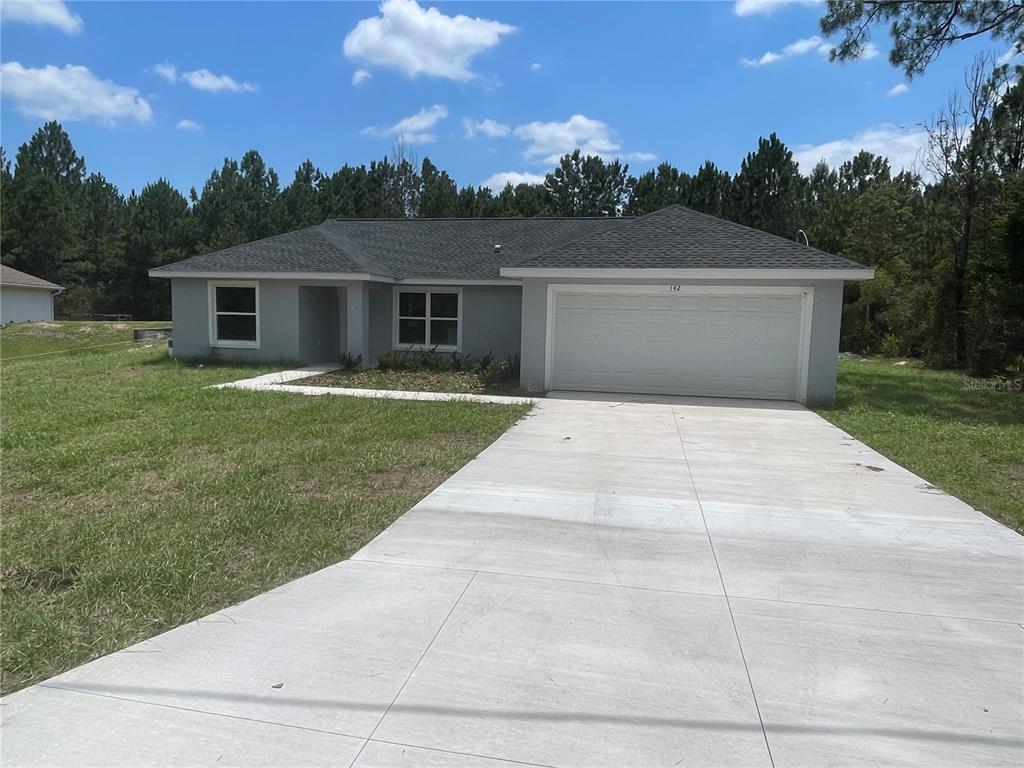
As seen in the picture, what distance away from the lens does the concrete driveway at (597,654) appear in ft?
8.71

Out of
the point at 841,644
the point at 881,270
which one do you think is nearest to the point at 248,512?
the point at 841,644

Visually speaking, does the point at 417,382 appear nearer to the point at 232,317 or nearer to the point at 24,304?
the point at 232,317

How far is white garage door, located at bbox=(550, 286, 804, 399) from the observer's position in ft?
41.0

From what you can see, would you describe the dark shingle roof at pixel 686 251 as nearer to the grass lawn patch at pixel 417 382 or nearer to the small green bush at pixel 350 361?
the grass lawn patch at pixel 417 382

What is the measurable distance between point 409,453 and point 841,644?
4992 millimetres

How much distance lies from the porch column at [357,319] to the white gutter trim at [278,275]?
51cm

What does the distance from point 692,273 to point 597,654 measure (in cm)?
978

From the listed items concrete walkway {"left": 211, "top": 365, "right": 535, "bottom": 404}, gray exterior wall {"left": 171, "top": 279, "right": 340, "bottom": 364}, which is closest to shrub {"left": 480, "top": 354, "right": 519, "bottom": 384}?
concrete walkway {"left": 211, "top": 365, "right": 535, "bottom": 404}

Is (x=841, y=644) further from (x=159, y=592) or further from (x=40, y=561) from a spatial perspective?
(x=40, y=561)

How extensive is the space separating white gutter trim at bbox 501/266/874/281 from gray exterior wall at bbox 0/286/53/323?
33820 millimetres

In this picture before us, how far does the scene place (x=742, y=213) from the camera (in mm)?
31625

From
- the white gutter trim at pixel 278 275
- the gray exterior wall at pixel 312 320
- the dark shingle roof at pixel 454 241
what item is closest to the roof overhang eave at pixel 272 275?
the white gutter trim at pixel 278 275

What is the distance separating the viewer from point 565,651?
336 cm

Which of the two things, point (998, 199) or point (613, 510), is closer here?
point (613, 510)
